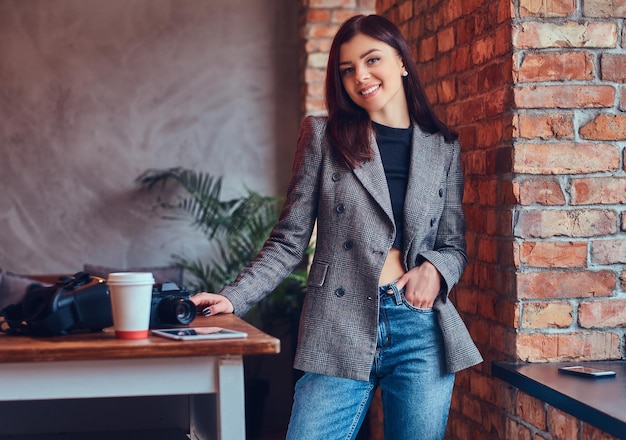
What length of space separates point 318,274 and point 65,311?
70 cm

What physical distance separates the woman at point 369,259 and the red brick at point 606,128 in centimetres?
42

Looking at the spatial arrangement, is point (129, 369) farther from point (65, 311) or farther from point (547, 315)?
point (547, 315)

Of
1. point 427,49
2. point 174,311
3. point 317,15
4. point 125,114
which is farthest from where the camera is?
point 125,114

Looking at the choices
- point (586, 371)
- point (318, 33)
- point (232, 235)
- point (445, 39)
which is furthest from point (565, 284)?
point (318, 33)

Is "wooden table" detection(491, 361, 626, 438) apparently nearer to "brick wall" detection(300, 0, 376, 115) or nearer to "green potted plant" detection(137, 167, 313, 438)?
"green potted plant" detection(137, 167, 313, 438)

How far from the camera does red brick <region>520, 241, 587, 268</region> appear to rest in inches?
93.9

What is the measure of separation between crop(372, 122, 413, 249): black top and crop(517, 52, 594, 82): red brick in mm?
373

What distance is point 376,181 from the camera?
215 centimetres

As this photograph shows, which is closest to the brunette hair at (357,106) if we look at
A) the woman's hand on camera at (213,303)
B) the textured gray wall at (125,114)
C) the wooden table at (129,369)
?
the woman's hand on camera at (213,303)

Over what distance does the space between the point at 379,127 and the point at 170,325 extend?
778 mm

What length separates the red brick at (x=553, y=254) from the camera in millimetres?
2385

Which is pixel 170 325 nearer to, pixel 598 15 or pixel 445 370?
pixel 445 370

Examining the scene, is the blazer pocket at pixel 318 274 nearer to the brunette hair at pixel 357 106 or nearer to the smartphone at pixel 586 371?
the brunette hair at pixel 357 106

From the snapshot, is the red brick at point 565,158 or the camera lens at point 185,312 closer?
the camera lens at point 185,312
